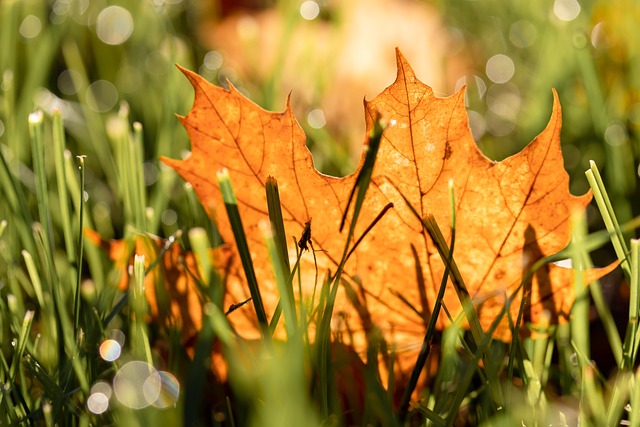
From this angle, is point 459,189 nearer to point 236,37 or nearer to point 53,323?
point 53,323

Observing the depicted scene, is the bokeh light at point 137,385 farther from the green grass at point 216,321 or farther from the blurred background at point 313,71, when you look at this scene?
the blurred background at point 313,71

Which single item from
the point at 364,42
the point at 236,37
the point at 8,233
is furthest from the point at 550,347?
the point at 236,37

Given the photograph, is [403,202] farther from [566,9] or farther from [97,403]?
[566,9]

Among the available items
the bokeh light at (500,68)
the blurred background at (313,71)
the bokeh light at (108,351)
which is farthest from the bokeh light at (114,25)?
A: the bokeh light at (108,351)

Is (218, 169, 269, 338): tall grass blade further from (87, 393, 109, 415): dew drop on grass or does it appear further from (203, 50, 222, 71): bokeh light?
(203, 50, 222, 71): bokeh light

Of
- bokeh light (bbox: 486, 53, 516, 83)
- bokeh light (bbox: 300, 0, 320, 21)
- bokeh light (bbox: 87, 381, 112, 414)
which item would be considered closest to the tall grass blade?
bokeh light (bbox: 87, 381, 112, 414)

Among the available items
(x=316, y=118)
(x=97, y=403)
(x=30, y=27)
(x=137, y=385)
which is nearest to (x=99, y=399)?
(x=97, y=403)
